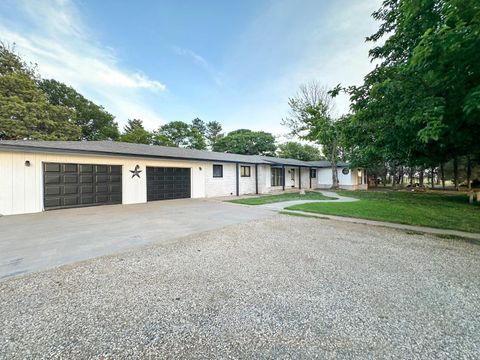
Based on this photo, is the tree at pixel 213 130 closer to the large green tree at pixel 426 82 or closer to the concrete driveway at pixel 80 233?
the concrete driveway at pixel 80 233

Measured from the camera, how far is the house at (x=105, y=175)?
833 cm

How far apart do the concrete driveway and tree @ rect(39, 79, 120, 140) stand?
75.9 feet

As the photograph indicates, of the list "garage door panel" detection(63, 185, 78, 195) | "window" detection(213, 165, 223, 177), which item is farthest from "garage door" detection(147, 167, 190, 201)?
"garage door panel" detection(63, 185, 78, 195)

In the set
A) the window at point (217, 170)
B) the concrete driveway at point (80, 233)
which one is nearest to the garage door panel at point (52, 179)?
the concrete driveway at point (80, 233)

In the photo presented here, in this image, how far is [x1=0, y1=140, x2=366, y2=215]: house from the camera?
27.3 ft

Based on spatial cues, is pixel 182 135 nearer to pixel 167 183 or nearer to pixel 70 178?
pixel 167 183

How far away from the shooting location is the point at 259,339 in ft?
6.25

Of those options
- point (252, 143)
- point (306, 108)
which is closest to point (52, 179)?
point (306, 108)

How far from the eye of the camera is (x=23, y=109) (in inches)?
716

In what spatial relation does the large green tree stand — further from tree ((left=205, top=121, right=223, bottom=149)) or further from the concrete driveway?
tree ((left=205, top=121, right=223, bottom=149))

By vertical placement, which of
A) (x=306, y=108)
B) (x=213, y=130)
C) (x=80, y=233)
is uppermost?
(x=213, y=130)

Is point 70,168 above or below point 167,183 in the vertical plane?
above

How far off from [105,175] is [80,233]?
19.2ft

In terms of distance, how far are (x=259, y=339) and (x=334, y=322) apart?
833mm
